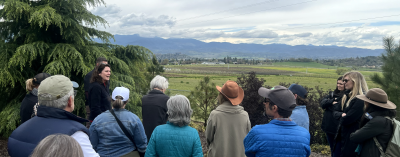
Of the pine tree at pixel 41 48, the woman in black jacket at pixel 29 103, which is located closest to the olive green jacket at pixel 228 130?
the woman in black jacket at pixel 29 103

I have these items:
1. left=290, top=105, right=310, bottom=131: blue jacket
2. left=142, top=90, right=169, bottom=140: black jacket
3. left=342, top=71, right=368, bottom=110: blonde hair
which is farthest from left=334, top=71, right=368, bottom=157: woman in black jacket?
left=142, top=90, right=169, bottom=140: black jacket

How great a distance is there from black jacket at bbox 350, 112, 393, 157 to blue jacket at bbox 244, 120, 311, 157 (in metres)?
1.28

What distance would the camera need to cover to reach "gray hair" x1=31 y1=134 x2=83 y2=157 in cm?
111

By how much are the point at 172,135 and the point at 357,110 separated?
3.11 m

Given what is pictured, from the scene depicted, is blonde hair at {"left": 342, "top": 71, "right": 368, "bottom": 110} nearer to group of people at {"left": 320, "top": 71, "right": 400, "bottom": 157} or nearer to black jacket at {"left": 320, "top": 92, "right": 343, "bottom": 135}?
group of people at {"left": 320, "top": 71, "right": 400, "bottom": 157}

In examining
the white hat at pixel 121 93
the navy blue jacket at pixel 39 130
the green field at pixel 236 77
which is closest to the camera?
the navy blue jacket at pixel 39 130

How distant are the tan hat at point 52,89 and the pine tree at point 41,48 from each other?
4.86 metres

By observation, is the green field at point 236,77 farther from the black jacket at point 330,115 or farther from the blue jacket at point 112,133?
the blue jacket at point 112,133

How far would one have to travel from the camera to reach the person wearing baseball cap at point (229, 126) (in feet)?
10.6

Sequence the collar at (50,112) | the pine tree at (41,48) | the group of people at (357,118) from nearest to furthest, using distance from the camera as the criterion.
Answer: the collar at (50,112), the group of people at (357,118), the pine tree at (41,48)

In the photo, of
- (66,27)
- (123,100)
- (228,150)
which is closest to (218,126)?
(228,150)

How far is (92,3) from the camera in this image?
791cm

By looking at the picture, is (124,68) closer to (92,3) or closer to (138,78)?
(138,78)

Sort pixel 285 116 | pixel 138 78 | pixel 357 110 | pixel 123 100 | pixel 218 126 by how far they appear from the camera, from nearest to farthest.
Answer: pixel 285 116
pixel 123 100
pixel 218 126
pixel 357 110
pixel 138 78
